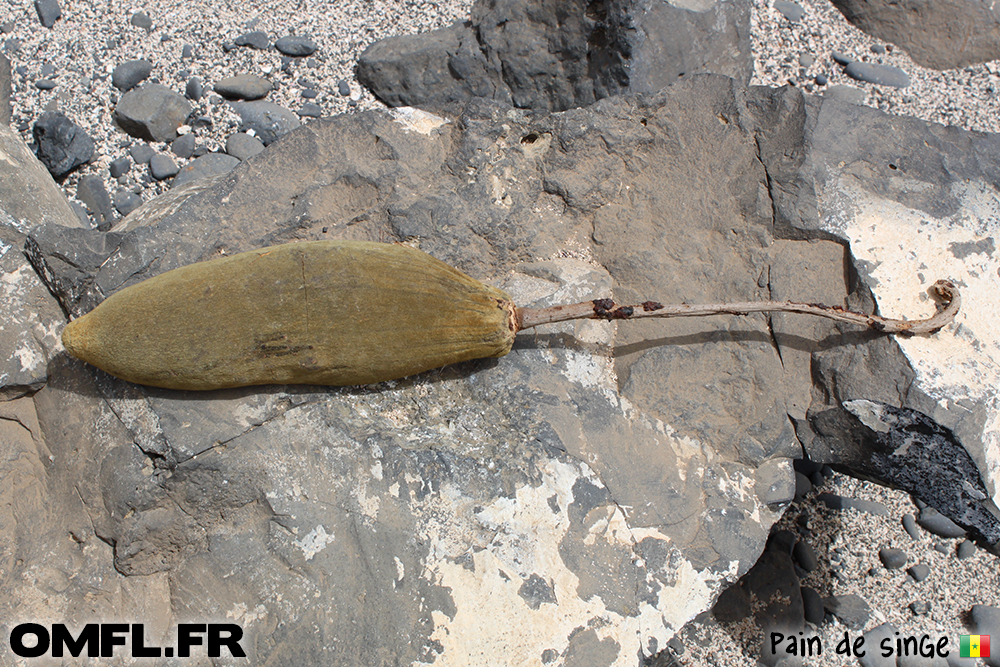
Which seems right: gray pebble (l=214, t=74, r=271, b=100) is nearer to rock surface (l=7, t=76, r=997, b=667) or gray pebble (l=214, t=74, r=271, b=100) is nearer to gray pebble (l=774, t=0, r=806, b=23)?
rock surface (l=7, t=76, r=997, b=667)

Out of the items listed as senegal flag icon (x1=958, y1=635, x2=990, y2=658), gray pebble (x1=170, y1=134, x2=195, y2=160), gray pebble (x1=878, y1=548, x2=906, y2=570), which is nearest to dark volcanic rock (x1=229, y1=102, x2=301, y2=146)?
gray pebble (x1=170, y1=134, x2=195, y2=160)

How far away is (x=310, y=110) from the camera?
479 centimetres

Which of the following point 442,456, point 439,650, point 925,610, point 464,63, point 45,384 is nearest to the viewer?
point 439,650

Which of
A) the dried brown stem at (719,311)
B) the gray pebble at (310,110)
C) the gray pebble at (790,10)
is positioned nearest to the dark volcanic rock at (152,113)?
the gray pebble at (310,110)

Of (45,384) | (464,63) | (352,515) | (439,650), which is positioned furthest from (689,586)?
(464,63)

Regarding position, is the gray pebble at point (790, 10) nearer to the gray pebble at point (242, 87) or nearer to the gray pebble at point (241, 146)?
the gray pebble at point (242, 87)

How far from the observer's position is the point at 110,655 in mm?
2555

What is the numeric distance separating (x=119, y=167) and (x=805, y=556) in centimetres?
427

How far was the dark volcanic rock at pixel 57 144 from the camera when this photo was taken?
14.0ft

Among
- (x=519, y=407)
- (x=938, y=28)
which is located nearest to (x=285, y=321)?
(x=519, y=407)

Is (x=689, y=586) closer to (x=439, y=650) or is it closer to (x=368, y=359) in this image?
(x=439, y=650)

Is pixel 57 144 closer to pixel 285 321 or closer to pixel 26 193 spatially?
pixel 26 193

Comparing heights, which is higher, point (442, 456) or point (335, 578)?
point (442, 456)

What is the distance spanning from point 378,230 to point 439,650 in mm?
1590
